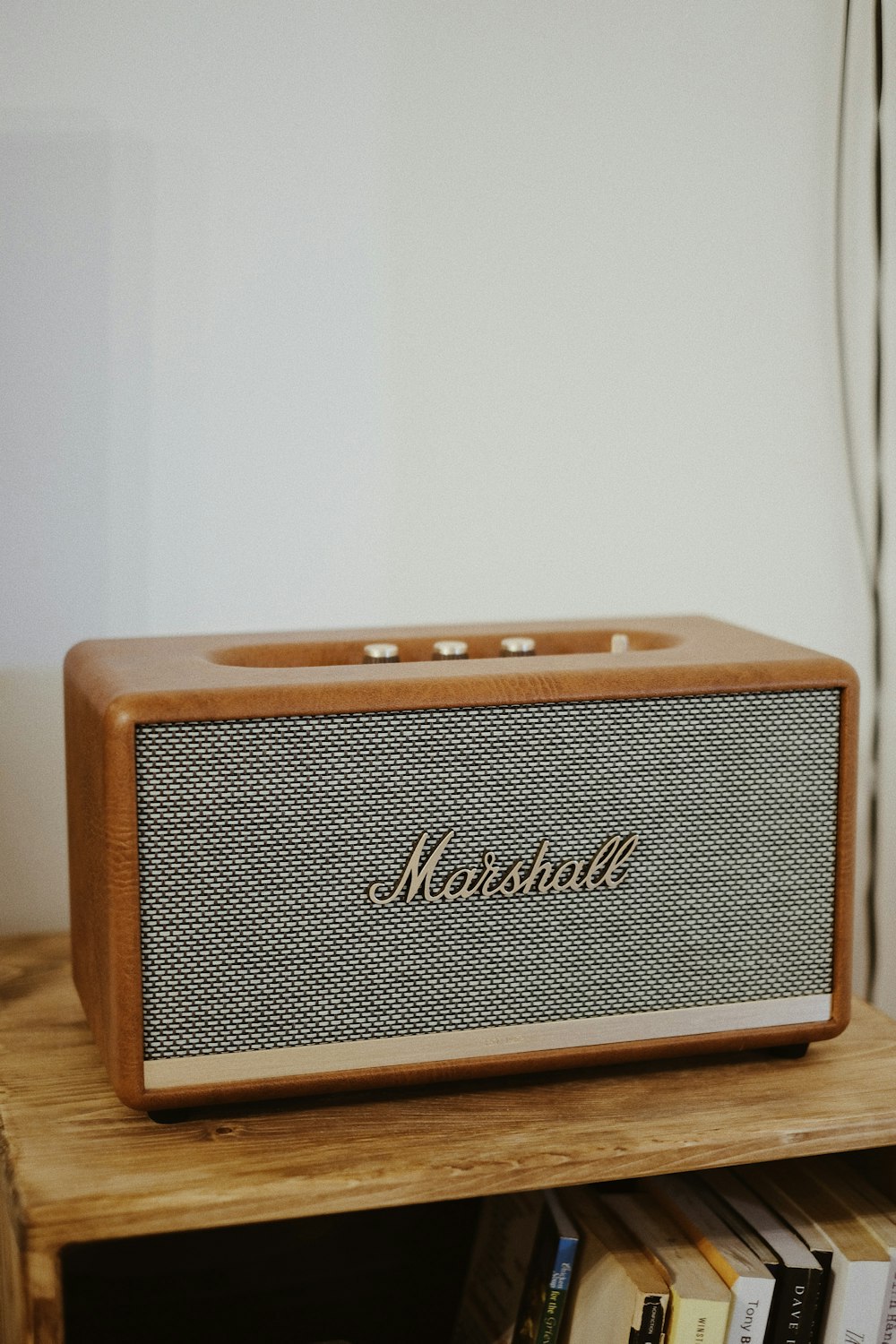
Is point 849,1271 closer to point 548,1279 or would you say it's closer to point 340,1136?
point 548,1279

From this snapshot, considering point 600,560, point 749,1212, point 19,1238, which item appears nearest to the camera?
point 19,1238

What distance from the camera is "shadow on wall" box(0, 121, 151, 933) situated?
3.35 feet

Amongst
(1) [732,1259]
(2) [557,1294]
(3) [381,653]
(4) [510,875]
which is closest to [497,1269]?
(2) [557,1294]

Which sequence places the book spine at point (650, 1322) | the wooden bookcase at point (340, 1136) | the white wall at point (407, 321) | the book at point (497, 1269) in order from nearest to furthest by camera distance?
1. the wooden bookcase at point (340, 1136)
2. the book spine at point (650, 1322)
3. the book at point (497, 1269)
4. the white wall at point (407, 321)

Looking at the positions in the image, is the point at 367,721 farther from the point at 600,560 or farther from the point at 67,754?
the point at 600,560

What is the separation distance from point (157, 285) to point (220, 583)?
239mm

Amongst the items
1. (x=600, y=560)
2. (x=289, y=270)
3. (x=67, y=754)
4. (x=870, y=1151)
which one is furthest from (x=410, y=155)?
(x=870, y=1151)

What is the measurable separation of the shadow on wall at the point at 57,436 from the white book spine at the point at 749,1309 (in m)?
0.61

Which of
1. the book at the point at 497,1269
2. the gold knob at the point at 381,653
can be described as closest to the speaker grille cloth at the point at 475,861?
the gold knob at the point at 381,653

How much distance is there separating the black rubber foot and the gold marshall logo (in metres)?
0.19

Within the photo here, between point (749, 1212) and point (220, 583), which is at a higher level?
point (220, 583)

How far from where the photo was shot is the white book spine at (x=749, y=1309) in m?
0.81

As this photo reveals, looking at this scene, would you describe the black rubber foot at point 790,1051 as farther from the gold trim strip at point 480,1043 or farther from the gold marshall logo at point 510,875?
the gold marshall logo at point 510,875

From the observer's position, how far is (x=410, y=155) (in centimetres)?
110
